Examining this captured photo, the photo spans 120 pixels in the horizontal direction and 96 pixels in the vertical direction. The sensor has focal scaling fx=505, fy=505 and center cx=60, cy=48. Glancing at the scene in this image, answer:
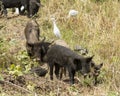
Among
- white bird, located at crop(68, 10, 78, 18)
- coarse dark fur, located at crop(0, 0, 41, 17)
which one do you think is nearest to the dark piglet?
white bird, located at crop(68, 10, 78, 18)

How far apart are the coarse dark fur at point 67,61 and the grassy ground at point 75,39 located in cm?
27

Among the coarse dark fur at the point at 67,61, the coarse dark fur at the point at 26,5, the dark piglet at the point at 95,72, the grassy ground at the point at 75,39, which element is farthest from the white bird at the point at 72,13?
the dark piglet at the point at 95,72

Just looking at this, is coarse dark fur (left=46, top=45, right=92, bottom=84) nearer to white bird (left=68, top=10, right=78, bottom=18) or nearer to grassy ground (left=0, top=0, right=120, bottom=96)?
grassy ground (left=0, top=0, right=120, bottom=96)

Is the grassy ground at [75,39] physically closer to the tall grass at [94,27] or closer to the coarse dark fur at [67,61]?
the tall grass at [94,27]

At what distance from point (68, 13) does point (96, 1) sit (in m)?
1.11

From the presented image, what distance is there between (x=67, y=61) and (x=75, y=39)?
3.00 metres

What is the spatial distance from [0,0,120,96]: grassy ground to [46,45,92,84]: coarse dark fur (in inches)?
10.8

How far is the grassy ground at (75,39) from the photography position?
8523mm

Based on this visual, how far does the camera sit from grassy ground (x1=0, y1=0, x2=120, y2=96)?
852 centimetres

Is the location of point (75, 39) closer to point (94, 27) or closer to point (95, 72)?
point (94, 27)

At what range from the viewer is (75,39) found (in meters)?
12.2

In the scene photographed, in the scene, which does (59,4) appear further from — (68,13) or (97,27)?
(97,27)

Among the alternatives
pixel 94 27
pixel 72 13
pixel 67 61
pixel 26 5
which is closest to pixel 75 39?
pixel 94 27

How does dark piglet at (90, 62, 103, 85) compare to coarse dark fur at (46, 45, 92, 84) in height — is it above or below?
below
